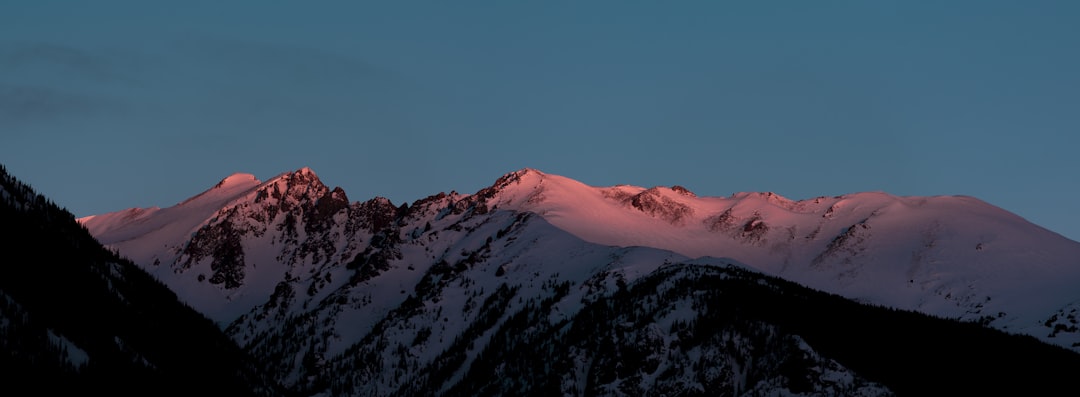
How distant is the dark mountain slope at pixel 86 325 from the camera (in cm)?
4600

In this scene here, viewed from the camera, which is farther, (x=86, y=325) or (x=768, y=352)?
(x=768, y=352)

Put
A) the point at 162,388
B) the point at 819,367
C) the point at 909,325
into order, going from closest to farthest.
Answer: the point at 162,388 < the point at 819,367 < the point at 909,325

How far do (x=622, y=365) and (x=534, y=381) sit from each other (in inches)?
799

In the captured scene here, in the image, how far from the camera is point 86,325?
175 feet

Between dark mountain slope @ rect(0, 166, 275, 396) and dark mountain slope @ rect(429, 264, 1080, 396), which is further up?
dark mountain slope @ rect(429, 264, 1080, 396)

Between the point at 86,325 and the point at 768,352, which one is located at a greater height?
the point at 768,352

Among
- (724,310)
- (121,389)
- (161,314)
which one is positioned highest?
(724,310)

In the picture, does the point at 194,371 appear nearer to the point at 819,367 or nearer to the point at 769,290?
the point at 819,367

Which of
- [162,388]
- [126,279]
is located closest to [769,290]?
[126,279]

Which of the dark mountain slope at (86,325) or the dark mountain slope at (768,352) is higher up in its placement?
the dark mountain slope at (768,352)

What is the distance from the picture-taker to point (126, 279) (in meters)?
69.9

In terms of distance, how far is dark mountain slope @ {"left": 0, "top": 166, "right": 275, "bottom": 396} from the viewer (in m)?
46.0

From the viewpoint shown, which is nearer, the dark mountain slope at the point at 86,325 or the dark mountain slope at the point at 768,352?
the dark mountain slope at the point at 86,325

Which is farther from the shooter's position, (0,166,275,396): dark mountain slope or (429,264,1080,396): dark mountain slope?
(429,264,1080,396): dark mountain slope
